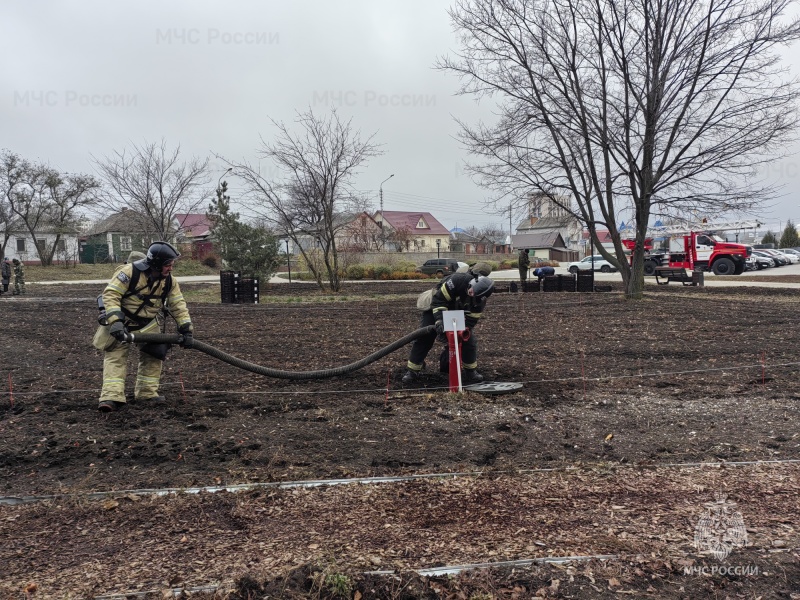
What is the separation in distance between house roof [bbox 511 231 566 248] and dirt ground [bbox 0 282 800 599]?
7138 centimetres

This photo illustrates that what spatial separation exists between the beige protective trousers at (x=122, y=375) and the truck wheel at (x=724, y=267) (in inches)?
1296

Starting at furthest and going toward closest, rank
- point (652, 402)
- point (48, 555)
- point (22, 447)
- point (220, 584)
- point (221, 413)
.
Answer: point (652, 402) → point (221, 413) → point (22, 447) → point (48, 555) → point (220, 584)

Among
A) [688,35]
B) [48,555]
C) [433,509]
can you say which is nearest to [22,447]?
[48,555]

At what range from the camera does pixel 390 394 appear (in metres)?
6.39

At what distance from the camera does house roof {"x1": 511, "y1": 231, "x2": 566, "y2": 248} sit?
78.2 m

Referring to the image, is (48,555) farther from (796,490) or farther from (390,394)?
(796,490)

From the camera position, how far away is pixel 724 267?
1261 inches

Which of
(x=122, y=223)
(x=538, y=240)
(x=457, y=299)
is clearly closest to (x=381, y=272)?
(x=122, y=223)

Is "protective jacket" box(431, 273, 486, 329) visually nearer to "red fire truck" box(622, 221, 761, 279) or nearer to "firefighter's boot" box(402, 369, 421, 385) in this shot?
"firefighter's boot" box(402, 369, 421, 385)

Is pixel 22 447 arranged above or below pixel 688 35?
below

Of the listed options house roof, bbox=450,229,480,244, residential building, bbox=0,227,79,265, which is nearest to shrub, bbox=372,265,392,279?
residential building, bbox=0,227,79,265

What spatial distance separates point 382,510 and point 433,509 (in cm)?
32

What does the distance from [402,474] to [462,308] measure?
3094mm

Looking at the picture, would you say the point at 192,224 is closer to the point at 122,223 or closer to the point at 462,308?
the point at 122,223
